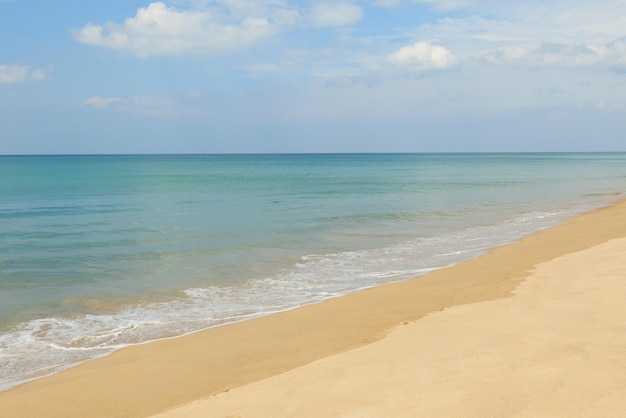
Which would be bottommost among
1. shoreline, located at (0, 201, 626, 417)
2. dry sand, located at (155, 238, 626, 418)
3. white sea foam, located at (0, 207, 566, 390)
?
white sea foam, located at (0, 207, 566, 390)

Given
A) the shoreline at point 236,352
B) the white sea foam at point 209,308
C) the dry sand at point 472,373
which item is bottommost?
the white sea foam at point 209,308

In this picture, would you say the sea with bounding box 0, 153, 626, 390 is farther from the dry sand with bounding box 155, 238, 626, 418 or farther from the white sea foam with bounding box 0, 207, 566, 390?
the dry sand with bounding box 155, 238, 626, 418

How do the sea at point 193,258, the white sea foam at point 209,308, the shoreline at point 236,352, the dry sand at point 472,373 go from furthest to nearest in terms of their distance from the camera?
1. the sea at point 193,258
2. the white sea foam at point 209,308
3. the shoreline at point 236,352
4. the dry sand at point 472,373

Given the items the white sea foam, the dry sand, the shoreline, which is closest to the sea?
the white sea foam

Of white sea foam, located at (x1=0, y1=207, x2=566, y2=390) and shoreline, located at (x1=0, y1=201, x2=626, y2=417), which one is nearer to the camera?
shoreline, located at (x1=0, y1=201, x2=626, y2=417)

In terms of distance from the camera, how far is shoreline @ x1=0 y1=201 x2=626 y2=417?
5750 millimetres

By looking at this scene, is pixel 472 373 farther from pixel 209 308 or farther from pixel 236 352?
pixel 209 308

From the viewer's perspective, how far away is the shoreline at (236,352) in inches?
226

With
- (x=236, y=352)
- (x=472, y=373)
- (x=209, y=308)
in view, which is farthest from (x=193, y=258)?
(x=472, y=373)

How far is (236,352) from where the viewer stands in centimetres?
702

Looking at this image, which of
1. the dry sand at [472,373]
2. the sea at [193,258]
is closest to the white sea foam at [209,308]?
the sea at [193,258]

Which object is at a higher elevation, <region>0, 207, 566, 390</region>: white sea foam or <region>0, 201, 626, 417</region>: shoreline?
<region>0, 201, 626, 417</region>: shoreline

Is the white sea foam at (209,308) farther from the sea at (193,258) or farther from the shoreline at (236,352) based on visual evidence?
the shoreline at (236,352)

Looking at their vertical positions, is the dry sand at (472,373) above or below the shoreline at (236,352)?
above
